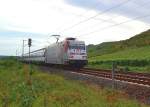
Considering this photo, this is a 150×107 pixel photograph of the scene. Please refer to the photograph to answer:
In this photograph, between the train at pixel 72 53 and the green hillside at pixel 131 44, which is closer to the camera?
the train at pixel 72 53

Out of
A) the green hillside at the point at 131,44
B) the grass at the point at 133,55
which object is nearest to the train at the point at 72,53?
the grass at the point at 133,55

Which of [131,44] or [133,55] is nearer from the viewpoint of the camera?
[133,55]

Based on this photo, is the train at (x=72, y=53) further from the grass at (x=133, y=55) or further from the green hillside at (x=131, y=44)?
the green hillside at (x=131, y=44)

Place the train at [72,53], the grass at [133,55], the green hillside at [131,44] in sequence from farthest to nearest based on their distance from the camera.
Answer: the green hillside at [131,44] < the grass at [133,55] < the train at [72,53]

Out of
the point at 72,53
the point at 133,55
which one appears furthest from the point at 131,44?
the point at 72,53

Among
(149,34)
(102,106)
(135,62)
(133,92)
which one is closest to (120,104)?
(102,106)

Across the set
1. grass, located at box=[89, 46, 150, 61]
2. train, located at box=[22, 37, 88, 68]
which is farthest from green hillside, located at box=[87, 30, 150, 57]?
train, located at box=[22, 37, 88, 68]

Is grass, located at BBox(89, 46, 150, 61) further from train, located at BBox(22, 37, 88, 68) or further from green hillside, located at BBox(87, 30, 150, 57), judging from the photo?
green hillside, located at BBox(87, 30, 150, 57)

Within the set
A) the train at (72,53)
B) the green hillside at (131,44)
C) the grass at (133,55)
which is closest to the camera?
the train at (72,53)

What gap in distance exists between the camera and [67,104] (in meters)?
14.9

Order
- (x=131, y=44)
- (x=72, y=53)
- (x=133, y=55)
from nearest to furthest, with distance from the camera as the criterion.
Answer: (x=72, y=53), (x=133, y=55), (x=131, y=44)

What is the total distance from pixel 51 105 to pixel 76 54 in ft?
91.6

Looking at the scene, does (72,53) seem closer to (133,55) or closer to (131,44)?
(133,55)

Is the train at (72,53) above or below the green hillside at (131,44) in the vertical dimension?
below
